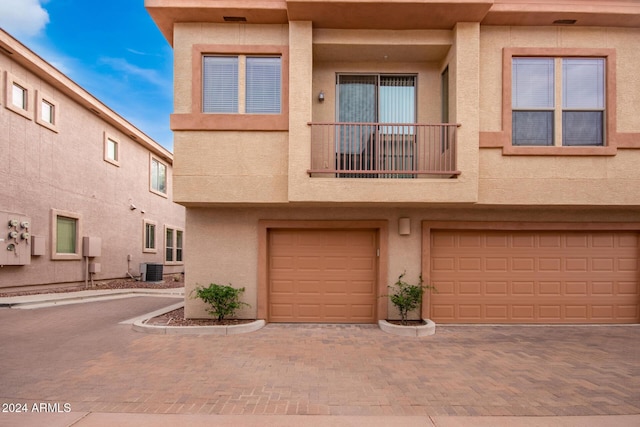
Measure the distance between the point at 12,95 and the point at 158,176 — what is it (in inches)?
385

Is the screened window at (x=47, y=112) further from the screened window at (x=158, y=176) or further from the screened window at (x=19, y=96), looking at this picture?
the screened window at (x=158, y=176)

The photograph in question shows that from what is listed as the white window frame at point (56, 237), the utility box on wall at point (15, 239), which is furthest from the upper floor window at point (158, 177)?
the utility box on wall at point (15, 239)

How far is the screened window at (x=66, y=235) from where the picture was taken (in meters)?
13.6

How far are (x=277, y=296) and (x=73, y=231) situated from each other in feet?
34.4

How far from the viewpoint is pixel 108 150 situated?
54.0 feet

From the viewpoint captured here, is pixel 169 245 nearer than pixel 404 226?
No

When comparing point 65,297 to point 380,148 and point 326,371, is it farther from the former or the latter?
point 380,148

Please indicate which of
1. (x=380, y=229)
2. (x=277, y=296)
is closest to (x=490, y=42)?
(x=380, y=229)

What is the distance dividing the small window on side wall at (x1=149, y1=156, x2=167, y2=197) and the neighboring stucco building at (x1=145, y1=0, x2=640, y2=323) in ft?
43.2

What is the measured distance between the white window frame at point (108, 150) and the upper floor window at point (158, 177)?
306cm

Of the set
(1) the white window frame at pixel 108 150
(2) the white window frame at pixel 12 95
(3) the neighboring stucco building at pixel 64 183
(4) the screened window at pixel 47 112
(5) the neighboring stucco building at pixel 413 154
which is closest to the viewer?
(5) the neighboring stucco building at pixel 413 154

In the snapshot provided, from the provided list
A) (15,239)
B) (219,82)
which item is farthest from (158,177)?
(219,82)

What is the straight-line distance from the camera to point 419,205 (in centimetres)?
786

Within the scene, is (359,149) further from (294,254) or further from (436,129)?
(294,254)
